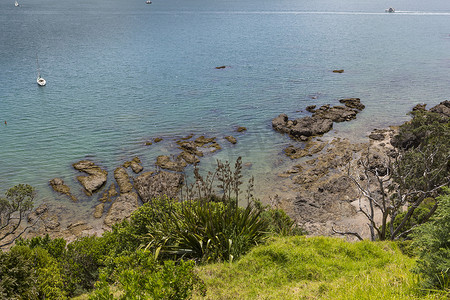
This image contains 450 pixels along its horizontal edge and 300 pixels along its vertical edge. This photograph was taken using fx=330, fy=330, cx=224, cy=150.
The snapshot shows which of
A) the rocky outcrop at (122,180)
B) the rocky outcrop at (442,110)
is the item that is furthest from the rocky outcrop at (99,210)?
the rocky outcrop at (442,110)

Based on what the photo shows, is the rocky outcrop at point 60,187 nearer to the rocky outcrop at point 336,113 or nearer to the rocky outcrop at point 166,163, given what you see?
the rocky outcrop at point 166,163

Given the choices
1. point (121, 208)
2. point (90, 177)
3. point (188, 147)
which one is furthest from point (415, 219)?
point (90, 177)

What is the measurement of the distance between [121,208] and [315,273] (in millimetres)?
13561

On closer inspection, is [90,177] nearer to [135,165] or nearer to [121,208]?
[135,165]

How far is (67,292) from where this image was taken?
9.08 metres

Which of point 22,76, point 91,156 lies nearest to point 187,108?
point 91,156

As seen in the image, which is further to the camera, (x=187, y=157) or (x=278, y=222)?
(x=187, y=157)

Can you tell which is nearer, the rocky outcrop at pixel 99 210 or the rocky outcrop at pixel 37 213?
the rocky outcrop at pixel 37 213

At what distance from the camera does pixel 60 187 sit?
20.9 metres

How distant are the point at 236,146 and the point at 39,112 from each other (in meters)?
20.8

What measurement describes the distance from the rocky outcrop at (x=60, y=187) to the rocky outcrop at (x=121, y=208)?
8.72 ft

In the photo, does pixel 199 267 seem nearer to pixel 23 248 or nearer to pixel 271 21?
pixel 23 248

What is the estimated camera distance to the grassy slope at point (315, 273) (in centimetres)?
630

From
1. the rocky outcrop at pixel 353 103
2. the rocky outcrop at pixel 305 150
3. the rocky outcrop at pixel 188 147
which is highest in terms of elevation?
the rocky outcrop at pixel 353 103
